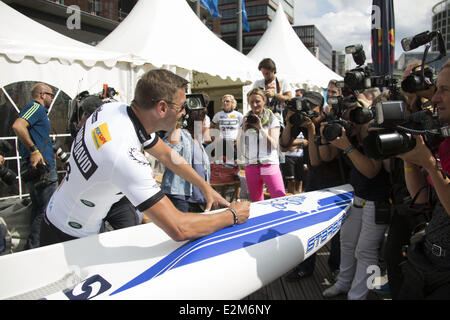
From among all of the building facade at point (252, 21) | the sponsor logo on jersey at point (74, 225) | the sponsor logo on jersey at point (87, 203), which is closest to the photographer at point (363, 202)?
the sponsor logo on jersey at point (87, 203)

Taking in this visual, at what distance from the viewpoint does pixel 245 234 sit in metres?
2.05

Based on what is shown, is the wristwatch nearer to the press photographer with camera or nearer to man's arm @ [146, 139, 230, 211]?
man's arm @ [146, 139, 230, 211]

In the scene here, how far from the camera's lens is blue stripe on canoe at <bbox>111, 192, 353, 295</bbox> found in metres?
1.70

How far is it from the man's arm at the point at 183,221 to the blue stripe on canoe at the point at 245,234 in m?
0.06

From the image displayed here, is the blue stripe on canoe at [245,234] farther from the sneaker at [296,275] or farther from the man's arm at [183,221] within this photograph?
the sneaker at [296,275]

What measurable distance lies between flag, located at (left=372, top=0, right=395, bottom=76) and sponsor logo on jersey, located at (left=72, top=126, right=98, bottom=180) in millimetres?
3704

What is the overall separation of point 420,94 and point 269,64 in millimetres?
2675

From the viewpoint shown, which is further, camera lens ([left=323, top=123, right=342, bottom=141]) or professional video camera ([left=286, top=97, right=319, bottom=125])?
professional video camera ([left=286, top=97, right=319, bottom=125])

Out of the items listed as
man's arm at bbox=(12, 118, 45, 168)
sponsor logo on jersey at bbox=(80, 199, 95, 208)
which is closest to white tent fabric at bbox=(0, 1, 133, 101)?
man's arm at bbox=(12, 118, 45, 168)

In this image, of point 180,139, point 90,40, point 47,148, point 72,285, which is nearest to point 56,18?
point 90,40

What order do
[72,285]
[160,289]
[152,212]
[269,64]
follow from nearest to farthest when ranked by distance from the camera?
[160,289] < [152,212] < [72,285] < [269,64]
